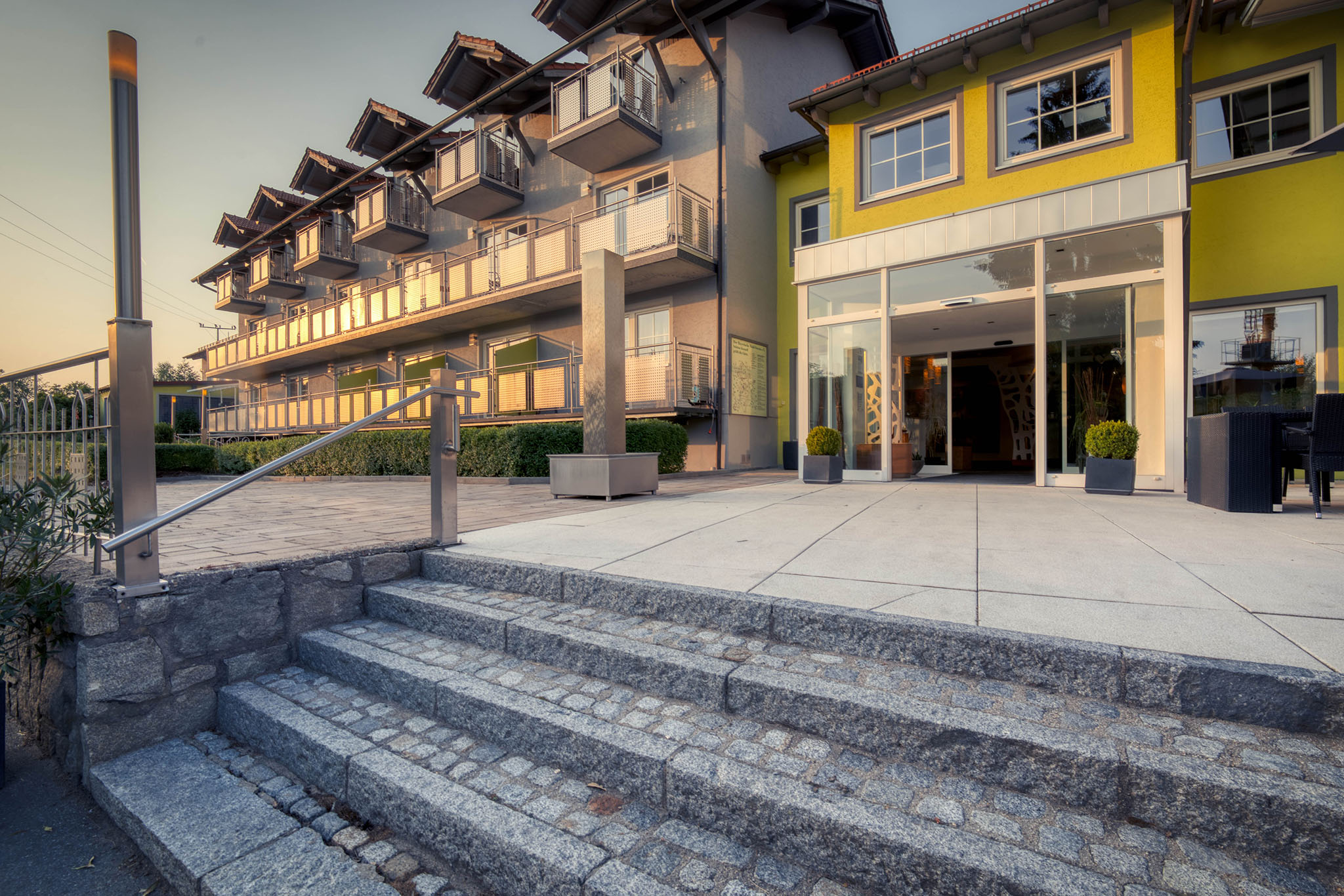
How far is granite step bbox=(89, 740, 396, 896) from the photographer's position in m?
1.72

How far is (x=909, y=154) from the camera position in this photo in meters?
9.10

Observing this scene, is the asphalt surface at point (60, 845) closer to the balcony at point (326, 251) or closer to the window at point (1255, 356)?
the window at point (1255, 356)

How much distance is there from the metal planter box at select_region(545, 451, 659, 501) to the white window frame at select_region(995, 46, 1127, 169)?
264 inches

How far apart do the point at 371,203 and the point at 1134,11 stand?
17943 mm

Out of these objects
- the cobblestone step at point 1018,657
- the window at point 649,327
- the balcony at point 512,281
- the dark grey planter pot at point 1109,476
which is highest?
the balcony at point 512,281

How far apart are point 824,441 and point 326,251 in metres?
19.4

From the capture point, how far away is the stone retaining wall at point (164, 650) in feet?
8.15

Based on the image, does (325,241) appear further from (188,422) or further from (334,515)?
(334,515)

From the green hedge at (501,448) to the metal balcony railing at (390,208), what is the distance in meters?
7.95

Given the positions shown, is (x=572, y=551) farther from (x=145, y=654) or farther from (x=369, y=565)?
(x=145, y=654)

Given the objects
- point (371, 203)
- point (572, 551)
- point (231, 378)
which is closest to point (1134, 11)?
point (572, 551)

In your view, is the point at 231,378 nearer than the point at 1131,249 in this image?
No

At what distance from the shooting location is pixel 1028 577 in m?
2.76

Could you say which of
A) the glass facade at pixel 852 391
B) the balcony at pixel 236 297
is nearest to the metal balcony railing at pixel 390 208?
the balcony at pixel 236 297
